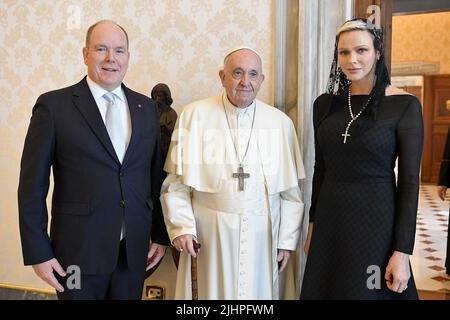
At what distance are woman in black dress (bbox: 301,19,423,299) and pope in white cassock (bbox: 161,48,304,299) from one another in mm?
373

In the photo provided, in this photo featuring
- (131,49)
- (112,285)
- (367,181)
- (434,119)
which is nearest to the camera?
(367,181)

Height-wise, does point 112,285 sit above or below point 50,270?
below

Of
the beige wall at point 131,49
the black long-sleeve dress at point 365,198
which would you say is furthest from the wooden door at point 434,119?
the black long-sleeve dress at point 365,198

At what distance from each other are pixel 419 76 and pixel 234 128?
8.31 m

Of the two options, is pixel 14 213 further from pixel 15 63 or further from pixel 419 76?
pixel 419 76

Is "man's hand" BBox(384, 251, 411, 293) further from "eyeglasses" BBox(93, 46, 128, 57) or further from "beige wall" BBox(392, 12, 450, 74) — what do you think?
"beige wall" BBox(392, 12, 450, 74)

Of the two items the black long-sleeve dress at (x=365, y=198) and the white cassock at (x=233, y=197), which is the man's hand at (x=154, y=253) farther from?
the black long-sleeve dress at (x=365, y=198)

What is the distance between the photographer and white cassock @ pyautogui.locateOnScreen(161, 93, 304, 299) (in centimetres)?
251

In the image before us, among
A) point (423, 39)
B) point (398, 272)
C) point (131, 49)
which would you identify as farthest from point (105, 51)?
point (423, 39)

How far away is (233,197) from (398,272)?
2.96 ft

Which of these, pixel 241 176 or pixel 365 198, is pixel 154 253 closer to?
pixel 241 176

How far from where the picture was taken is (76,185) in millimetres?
2125

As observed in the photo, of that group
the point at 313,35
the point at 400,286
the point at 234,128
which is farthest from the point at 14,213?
the point at 400,286

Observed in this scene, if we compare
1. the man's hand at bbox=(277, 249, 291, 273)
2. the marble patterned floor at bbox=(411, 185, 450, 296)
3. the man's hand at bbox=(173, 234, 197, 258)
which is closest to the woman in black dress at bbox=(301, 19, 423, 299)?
the man's hand at bbox=(277, 249, 291, 273)
